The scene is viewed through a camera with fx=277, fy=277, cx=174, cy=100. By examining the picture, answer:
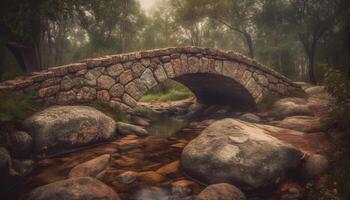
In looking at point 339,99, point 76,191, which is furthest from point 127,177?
point 339,99

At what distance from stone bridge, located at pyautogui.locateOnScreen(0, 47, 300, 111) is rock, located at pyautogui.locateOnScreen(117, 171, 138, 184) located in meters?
2.93

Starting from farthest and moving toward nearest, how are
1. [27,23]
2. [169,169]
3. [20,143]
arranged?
[27,23], [20,143], [169,169]

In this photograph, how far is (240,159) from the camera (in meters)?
3.83

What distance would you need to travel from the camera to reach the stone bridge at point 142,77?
614 centimetres

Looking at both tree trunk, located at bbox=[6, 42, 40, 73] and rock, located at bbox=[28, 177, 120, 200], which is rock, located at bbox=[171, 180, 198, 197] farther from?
tree trunk, located at bbox=[6, 42, 40, 73]

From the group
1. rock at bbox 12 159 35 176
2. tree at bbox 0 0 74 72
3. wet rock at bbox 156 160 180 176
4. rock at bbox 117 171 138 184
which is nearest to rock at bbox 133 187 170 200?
rock at bbox 117 171 138 184

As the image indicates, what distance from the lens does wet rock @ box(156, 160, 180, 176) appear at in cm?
430

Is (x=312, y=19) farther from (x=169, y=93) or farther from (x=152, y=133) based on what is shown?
(x=152, y=133)

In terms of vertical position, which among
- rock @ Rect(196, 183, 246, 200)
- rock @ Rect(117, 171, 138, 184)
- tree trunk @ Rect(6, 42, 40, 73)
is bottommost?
rock @ Rect(117, 171, 138, 184)

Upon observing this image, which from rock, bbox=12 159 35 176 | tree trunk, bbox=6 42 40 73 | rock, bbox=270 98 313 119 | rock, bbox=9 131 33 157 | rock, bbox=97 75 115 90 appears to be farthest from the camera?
tree trunk, bbox=6 42 40 73

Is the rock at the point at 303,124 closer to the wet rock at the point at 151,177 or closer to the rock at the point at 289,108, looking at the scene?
the rock at the point at 289,108

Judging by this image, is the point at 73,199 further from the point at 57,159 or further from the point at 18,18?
the point at 18,18

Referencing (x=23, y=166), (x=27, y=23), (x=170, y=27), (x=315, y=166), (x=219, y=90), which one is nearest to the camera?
(x=315, y=166)

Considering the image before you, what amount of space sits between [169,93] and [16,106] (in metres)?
14.0
